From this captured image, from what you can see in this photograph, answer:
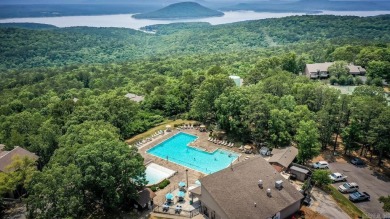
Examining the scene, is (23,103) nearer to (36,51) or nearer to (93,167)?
(93,167)

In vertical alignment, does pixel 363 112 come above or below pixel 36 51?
above

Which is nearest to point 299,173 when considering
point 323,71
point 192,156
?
point 192,156

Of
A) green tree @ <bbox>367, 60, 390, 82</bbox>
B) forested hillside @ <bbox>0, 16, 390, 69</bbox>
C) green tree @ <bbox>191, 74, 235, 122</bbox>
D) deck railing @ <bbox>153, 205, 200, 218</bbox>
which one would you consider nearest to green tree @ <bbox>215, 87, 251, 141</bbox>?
green tree @ <bbox>191, 74, 235, 122</bbox>

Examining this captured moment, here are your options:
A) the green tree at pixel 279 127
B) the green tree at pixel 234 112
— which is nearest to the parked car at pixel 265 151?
the green tree at pixel 279 127

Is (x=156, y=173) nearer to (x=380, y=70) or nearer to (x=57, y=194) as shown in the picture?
(x=57, y=194)

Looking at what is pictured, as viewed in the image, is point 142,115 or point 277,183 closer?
point 277,183

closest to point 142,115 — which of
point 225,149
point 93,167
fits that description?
point 225,149

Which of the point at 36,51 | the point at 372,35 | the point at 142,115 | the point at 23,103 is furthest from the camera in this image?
the point at 36,51
